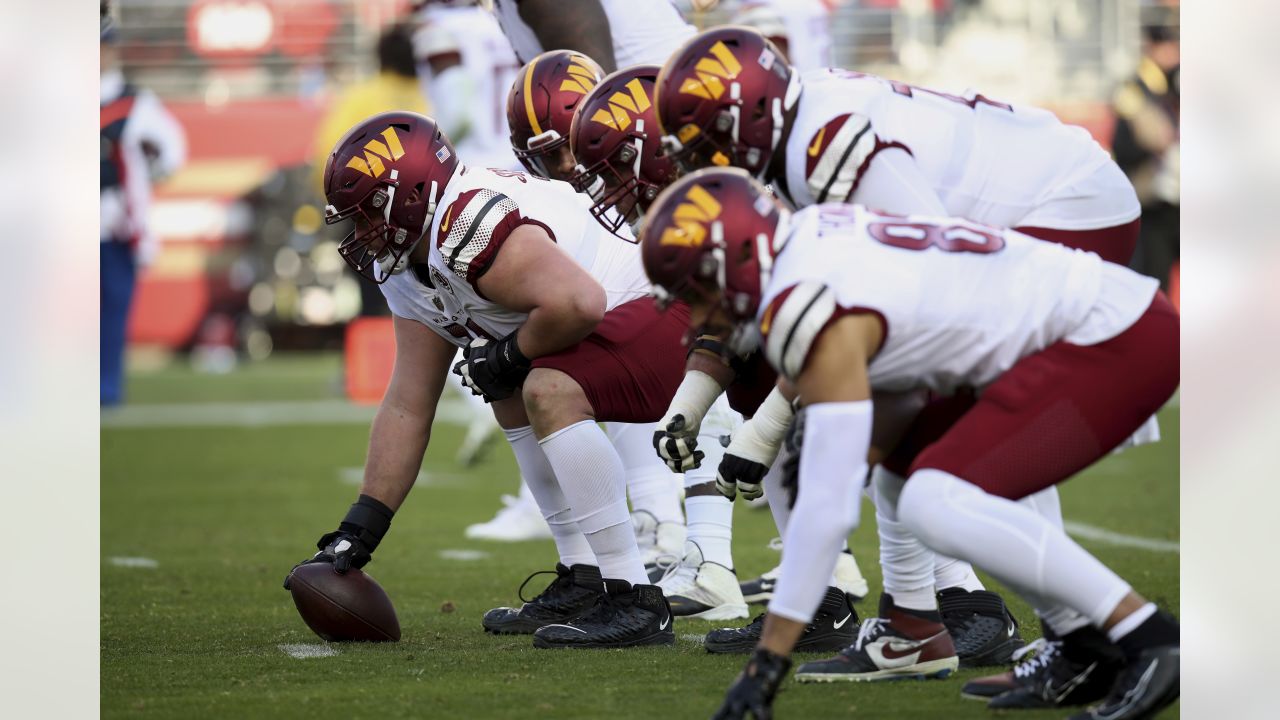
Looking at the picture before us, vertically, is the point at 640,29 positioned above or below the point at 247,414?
above

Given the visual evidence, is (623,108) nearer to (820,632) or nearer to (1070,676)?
(820,632)

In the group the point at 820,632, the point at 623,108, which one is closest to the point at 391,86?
the point at 623,108

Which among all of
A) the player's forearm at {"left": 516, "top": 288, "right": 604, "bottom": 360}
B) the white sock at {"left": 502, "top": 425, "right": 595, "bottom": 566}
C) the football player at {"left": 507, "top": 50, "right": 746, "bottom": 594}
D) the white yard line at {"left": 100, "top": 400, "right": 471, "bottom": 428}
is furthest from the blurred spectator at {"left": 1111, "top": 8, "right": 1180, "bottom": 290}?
the player's forearm at {"left": 516, "top": 288, "right": 604, "bottom": 360}

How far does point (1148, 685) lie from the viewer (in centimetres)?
276

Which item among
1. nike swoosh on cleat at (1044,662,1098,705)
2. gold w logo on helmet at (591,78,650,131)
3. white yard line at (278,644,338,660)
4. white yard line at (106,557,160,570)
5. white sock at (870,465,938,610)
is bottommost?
white yard line at (106,557,160,570)

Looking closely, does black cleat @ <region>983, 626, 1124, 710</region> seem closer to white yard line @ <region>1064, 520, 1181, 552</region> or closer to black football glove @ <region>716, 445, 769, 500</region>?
black football glove @ <region>716, 445, 769, 500</region>

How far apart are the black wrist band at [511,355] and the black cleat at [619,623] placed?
550 millimetres

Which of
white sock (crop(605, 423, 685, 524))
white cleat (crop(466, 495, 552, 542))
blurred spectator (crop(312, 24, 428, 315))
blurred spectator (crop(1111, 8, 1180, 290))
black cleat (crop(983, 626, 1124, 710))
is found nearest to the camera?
black cleat (crop(983, 626, 1124, 710))

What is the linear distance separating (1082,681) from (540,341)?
1.39 m

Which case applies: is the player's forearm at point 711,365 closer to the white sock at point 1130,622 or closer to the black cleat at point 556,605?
the black cleat at point 556,605

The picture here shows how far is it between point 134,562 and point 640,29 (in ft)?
7.75

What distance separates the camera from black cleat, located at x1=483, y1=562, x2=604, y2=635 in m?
4.03

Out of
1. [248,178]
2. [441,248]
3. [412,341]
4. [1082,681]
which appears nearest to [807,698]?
[1082,681]

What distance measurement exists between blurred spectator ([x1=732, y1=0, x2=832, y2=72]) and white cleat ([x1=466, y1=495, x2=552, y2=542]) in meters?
2.08
